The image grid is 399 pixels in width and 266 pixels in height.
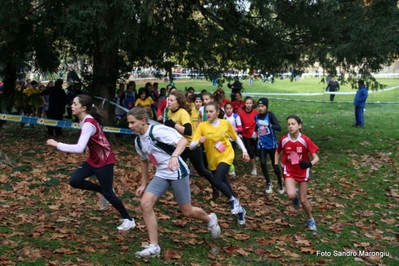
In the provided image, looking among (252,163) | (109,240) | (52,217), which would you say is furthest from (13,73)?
(109,240)

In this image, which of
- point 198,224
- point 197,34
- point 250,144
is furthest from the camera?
point 197,34

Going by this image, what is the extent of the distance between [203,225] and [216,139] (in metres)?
1.30

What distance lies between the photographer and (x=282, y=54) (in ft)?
48.3

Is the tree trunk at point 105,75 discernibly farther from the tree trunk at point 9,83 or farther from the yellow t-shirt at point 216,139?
the yellow t-shirt at point 216,139

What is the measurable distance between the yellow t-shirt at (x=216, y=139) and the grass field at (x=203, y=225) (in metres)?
0.96

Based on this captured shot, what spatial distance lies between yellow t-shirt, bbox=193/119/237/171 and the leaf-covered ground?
0.95 metres

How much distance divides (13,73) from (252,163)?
7126mm

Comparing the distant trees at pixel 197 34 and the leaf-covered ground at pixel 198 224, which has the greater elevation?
the distant trees at pixel 197 34

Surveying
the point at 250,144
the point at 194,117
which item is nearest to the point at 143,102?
the point at 250,144

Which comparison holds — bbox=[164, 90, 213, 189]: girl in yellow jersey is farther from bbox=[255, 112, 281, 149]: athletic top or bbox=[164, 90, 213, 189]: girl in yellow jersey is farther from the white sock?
bbox=[255, 112, 281, 149]: athletic top

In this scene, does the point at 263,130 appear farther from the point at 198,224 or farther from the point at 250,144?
the point at 198,224

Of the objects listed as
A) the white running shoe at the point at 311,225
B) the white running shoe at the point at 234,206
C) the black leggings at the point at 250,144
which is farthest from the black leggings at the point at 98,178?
the black leggings at the point at 250,144

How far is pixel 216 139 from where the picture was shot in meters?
8.18

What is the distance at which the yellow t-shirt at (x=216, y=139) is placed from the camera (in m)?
8.16
